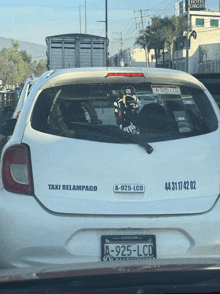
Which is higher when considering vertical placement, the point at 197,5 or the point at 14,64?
the point at 197,5

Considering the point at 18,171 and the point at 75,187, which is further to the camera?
the point at 18,171

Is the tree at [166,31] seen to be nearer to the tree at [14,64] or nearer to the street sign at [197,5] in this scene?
the street sign at [197,5]

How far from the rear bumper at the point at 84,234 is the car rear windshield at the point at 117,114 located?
0.50 meters

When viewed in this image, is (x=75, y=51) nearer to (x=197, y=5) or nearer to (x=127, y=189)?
(x=127, y=189)

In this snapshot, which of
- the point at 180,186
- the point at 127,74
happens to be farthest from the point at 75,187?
the point at 127,74

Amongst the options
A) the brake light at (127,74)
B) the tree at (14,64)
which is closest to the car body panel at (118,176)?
the brake light at (127,74)

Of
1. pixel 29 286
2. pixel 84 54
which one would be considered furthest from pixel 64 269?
pixel 84 54

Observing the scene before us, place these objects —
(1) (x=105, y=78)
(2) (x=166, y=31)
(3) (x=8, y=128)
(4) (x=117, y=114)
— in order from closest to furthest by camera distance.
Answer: (1) (x=105, y=78)
(4) (x=117, y=114)
(3) (x=8, y=128)
(2) (x=166, y=31)

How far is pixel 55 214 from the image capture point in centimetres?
284

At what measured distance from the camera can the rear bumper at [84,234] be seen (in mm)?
2785

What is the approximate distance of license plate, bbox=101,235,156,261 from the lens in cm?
277

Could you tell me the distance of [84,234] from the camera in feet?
9.18

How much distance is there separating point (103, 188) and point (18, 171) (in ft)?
1.80

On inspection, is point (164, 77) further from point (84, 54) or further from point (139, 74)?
point (84, 54)
